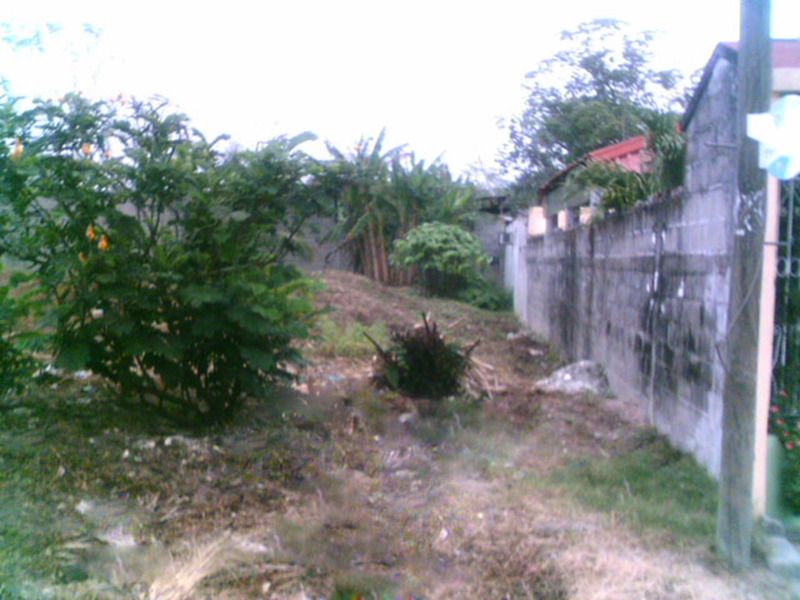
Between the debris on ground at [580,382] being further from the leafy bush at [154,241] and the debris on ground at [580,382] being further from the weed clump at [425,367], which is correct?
the leafy bush at [154,241]

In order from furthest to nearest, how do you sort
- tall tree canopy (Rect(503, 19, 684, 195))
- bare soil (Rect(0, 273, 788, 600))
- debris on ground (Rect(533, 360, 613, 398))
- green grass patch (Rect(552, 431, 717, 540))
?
tall tree canopy (Rect(503, 19, 684, 195))
debris on ground (Rect(533, 360, 613, 398))
green grass patch (Rect(552, 431, 717, 540))
bare soil (Rect(0, 273, 788, 600))

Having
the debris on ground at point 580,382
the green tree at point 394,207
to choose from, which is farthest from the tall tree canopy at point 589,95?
the debris on ground at point 580,382

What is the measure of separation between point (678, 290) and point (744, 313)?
2.61 m

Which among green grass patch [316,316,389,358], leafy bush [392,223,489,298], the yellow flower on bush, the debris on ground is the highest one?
the yellow flower on bush

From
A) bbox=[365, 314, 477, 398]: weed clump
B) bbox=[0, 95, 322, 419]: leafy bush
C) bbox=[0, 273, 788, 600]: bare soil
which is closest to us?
bbox=[0, 273, 788, 600]: bare soil

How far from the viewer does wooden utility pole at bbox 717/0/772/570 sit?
14.7 feet

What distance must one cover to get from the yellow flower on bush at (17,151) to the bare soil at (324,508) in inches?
76.0

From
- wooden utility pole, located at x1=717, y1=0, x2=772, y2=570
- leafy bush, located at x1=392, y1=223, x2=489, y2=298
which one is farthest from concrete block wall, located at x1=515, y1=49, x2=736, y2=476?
leafy bush, located at x1=392, y1=223, x2=489, y2=298

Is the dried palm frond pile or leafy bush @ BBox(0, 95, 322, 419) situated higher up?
leafy bush @ BBox(0, 95, 322, 419)

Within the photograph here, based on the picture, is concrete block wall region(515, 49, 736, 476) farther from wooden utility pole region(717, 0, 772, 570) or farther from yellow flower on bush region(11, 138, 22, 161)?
yellow flower on bush region(11, 138, 22, 161)

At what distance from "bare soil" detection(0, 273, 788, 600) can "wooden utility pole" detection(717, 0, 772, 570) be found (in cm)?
32

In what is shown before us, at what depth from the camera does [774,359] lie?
5.37 m

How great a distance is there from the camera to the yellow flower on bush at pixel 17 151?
19.8 ft

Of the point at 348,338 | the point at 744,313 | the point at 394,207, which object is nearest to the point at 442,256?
the point at 394,207
